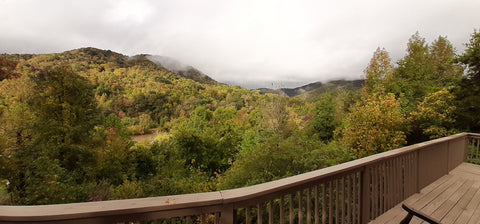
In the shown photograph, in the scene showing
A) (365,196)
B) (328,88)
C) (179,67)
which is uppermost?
(179,67)

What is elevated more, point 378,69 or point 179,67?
point 179,67

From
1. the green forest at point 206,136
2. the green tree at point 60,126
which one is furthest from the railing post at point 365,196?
the green tree at point 60,126

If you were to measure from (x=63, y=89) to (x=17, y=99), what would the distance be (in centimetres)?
1344

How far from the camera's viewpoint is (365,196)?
228 centimetres

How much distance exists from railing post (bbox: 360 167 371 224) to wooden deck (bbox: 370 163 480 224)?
25cm

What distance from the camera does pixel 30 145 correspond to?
35.7 ft

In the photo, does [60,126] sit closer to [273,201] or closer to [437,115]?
[273,201]

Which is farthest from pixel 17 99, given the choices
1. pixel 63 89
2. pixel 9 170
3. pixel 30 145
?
pixel 9 170

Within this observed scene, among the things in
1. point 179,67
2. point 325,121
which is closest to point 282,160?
point 325,121

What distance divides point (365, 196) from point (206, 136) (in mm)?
15226

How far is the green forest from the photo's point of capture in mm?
6465

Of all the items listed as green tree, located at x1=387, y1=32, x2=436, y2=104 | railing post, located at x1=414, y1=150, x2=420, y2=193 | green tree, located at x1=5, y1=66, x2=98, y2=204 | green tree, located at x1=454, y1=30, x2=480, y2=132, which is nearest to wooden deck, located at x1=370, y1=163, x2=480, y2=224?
railing post, located at x1=414, y1=150, x2=420, y2=193

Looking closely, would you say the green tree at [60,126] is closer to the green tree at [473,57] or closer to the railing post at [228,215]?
the railing post at [228,215]

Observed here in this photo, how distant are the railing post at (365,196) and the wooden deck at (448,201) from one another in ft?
0.81
